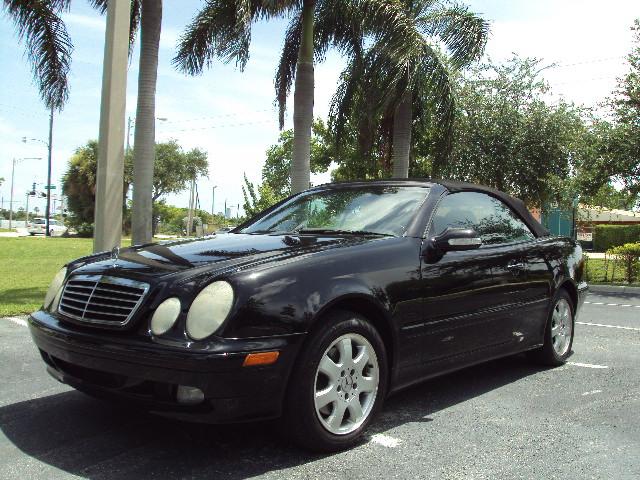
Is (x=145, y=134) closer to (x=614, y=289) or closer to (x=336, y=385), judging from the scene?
(x=336, y=385)

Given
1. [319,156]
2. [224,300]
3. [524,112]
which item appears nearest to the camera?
[224,300]

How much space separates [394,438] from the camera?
3.45 m

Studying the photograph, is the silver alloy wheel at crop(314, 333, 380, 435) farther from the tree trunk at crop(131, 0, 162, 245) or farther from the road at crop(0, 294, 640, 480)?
the tree trunk at crop(131, 0, 162, 245)

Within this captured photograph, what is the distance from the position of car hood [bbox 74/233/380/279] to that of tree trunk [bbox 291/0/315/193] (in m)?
8.68

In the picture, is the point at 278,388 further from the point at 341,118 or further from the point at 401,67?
the point at 341,118

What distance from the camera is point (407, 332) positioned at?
3.54m

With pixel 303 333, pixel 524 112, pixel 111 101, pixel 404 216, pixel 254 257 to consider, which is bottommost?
pixel 303 333

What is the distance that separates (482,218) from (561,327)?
140cm

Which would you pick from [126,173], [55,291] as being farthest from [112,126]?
[126,173]

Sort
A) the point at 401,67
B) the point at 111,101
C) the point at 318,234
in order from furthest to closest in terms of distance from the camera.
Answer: the point at 401,67, the point at 111,101, the point at 318,234

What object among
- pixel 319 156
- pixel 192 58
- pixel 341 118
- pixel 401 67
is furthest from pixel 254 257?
pixel 319 156

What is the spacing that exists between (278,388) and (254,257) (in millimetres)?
705

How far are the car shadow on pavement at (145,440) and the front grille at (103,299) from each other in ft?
2.16

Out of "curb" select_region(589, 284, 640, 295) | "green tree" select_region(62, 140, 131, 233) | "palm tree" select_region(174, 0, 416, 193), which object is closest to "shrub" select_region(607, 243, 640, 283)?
"curb" select_region(589, 284, 640, 295)
